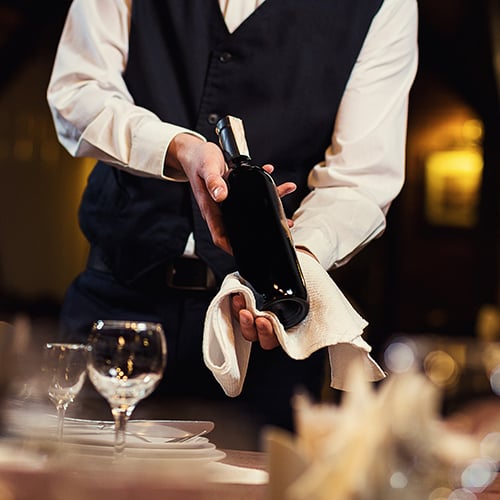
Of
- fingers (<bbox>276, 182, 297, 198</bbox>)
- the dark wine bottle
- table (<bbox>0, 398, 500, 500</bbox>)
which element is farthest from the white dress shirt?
table (<bbox>0, 398, 500, 500</bbox>)

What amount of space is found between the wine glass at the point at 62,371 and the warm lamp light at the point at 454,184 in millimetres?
6320

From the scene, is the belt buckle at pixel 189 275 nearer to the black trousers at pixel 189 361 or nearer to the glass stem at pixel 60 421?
the black trousers at pixel 189 361

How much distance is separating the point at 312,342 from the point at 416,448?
72 cm

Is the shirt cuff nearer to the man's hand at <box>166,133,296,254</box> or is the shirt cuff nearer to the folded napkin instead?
the man's hand at <box>166,133,296,254</box>

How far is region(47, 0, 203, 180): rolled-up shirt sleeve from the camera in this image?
1.72 meters

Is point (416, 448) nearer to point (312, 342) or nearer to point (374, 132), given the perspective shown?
point (312, 342)

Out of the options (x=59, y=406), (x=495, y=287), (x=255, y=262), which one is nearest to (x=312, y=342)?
(x=255, y=262)

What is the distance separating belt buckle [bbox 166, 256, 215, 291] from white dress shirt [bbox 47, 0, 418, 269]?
0.63 ft

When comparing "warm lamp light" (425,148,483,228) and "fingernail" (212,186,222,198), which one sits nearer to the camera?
"fingernail" (212,186,222,198)

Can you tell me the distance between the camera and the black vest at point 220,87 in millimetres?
1917

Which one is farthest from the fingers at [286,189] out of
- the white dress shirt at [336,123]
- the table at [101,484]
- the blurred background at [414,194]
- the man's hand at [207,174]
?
the blurred background at [414,194]

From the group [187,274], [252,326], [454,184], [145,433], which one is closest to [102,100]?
[187,274]

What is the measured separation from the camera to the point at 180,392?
1919 mm

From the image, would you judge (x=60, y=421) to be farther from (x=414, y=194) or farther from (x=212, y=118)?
(x=414, y=194)
